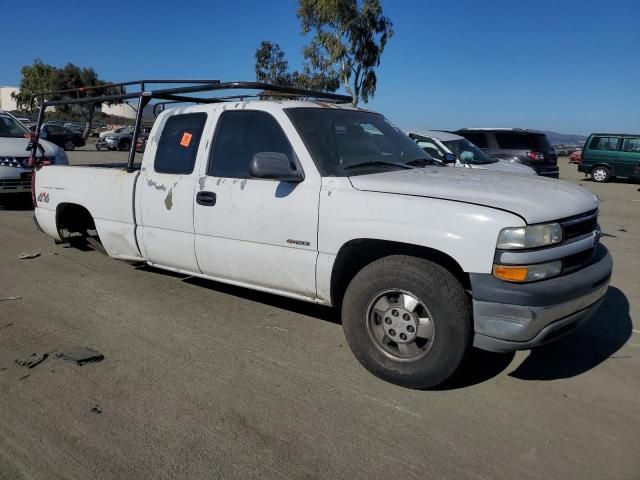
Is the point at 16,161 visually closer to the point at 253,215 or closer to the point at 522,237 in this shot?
the point at 253,215

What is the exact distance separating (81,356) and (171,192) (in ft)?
5.01

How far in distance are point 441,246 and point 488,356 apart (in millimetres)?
1280

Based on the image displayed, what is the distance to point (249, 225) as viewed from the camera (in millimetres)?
3908

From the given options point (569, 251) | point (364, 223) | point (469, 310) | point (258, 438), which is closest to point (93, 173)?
point (364, 223)

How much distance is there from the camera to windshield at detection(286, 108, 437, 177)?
3729 mm

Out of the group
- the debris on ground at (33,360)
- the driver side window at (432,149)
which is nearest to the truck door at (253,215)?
the debris on ground at (33,360)

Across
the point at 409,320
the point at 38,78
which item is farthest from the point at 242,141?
the point at 38,78

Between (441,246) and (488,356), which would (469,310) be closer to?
(441,246)

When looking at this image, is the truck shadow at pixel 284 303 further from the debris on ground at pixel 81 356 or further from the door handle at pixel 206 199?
the debris on ground at pixel 81 356

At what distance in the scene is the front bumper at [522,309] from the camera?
283cm

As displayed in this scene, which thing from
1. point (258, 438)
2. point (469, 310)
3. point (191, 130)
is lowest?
point (258, 438)

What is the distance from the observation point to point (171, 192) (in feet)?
14.5

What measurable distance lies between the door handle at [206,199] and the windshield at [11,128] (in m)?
7.85

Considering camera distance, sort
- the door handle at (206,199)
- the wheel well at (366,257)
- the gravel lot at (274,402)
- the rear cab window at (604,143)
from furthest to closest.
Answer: the rear cab window at (604,143) → the door handle at (206,199) → the wheel well at (366,257) → the gravel lot at (274,402)
